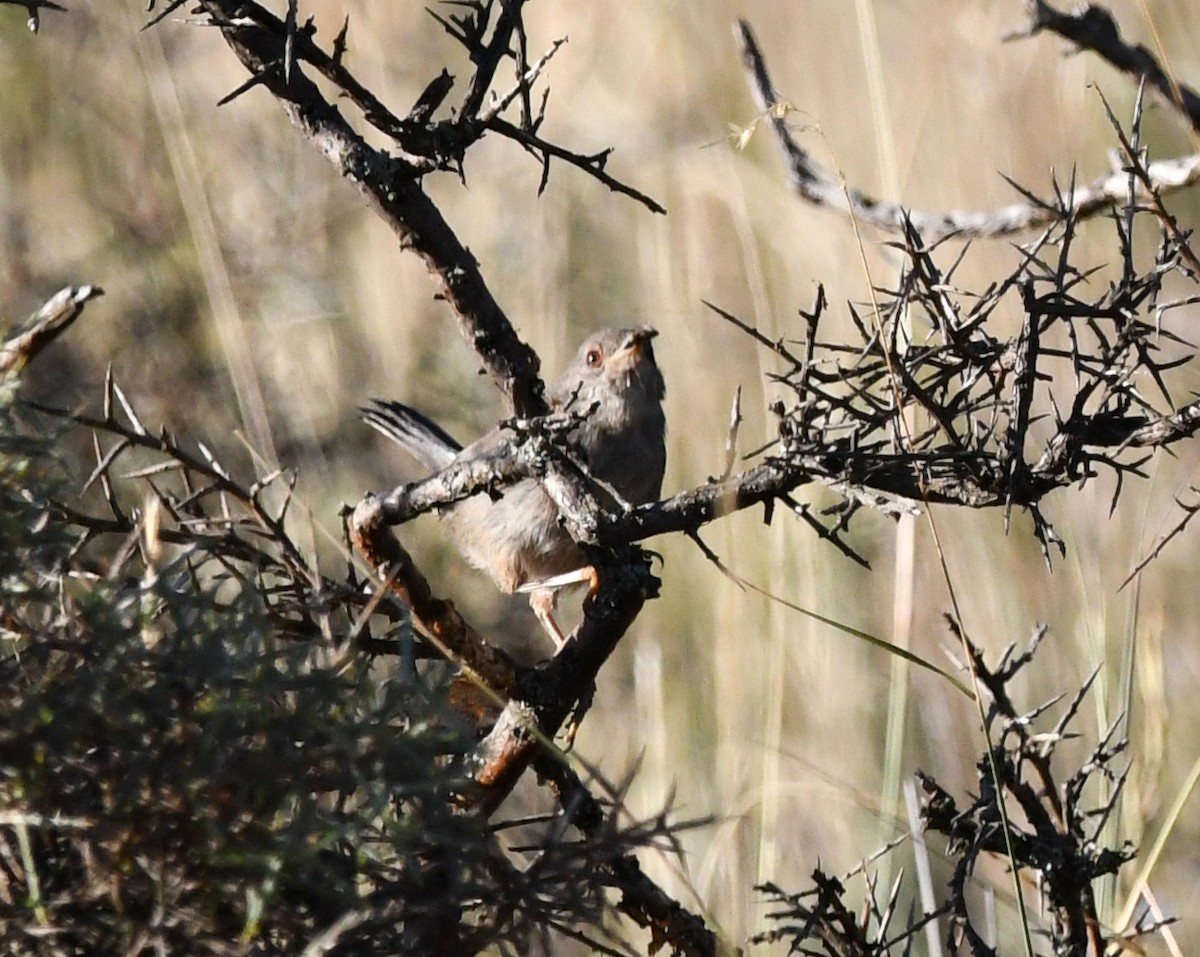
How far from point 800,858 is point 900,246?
146 inches

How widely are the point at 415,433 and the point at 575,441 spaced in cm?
91

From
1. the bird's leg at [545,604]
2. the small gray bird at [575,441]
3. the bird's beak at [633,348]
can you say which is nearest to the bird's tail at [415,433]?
the small gray bird at [575,441]

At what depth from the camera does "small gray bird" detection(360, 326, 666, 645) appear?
4449 mm

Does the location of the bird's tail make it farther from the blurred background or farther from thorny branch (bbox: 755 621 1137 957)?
thorny branch (bbox: 755 621 1137 957)

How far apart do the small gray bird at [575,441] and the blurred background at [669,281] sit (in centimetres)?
46

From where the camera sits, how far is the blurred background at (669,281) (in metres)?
5.19

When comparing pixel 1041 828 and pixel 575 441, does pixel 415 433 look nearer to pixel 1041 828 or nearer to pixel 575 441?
pixel 575 441

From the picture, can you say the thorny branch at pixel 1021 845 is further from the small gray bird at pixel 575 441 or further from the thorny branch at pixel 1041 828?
the small gray bird at pixel 575 441

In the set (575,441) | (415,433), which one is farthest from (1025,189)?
(415,433)

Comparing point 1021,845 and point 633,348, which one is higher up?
point 633,348

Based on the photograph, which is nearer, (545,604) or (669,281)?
(545,604)

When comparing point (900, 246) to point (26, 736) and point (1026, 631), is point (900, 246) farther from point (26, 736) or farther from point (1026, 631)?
point (1026, 631)

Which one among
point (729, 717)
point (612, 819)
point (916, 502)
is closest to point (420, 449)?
point (729, 717)

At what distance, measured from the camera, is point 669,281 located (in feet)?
20.6
